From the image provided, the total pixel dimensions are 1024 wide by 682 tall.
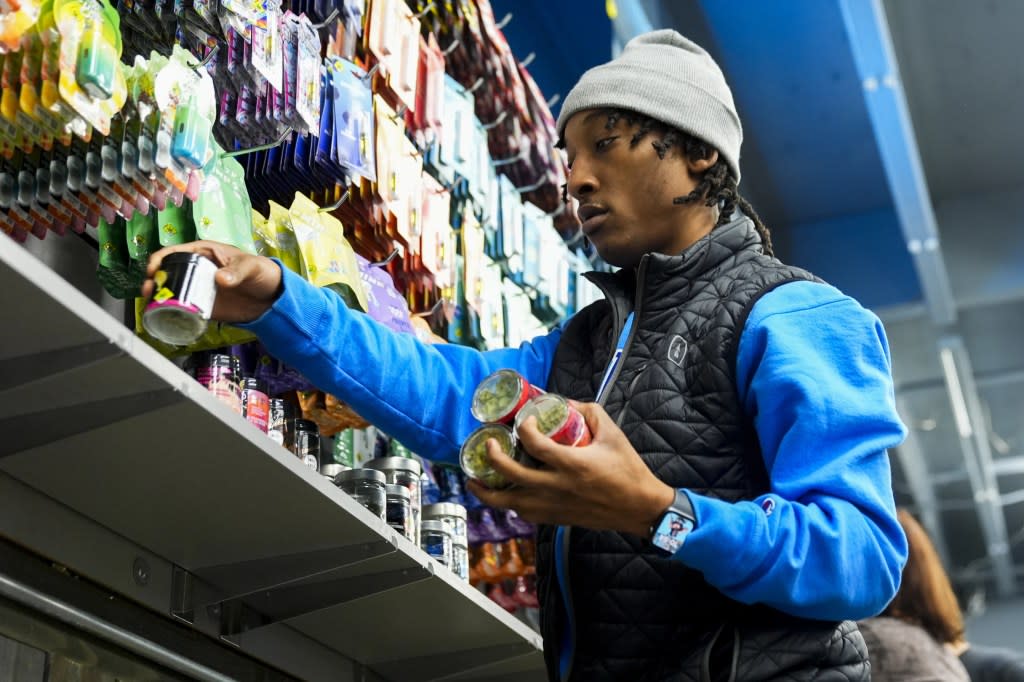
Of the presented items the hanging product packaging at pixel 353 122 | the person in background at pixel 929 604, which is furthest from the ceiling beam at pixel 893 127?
the hanging product packaging at pixel 353 122

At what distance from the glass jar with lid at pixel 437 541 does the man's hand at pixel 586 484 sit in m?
1.17

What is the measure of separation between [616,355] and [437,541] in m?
0.94

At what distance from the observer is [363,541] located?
7.37 feet

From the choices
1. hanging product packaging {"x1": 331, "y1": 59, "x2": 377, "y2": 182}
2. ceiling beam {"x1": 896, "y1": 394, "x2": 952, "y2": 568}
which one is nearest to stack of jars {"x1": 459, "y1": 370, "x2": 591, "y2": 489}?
hanging product packaging {"x1": 331, "y1": 59, "x2": 377, "y2": 182}

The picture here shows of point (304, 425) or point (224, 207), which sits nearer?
point (224, 207)

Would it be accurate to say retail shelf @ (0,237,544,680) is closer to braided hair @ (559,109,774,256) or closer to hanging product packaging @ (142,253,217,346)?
hanging product packaging @ (142,253,217,346)

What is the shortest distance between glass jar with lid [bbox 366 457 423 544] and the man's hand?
40.3 inches

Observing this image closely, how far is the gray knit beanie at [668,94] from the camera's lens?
2062mm

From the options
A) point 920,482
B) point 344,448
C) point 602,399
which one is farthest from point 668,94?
point 920,482

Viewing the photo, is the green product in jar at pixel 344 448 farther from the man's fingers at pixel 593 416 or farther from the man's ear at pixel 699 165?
the man's fingers at pixel 593 416

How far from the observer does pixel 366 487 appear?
2.37 metres

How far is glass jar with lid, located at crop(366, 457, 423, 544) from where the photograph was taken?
254cm

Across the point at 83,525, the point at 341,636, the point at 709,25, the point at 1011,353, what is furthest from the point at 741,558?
the point at 1011,353

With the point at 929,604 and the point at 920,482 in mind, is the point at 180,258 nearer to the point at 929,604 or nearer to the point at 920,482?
the point at 929,604
